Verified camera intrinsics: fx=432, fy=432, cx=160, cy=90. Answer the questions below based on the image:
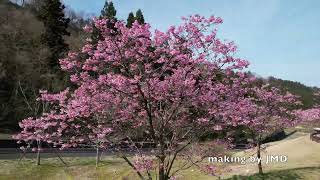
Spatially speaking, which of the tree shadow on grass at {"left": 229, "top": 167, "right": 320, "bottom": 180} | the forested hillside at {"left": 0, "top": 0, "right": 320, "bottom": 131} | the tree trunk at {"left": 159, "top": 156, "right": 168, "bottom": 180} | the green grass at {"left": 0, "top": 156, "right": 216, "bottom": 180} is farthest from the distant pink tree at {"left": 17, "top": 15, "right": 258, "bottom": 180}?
the forested hillside at {"left": 0, "top": 0, "right": 320, "bottom": 131}

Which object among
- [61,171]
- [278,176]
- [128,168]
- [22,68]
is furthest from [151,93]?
[22,68]

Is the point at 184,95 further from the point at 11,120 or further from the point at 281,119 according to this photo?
the point at 11,120

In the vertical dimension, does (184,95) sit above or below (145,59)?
below

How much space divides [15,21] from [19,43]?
41.3 feet

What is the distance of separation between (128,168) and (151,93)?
17.6 metres

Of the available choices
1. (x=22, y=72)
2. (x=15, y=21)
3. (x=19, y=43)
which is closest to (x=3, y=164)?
(x=22, y=72)

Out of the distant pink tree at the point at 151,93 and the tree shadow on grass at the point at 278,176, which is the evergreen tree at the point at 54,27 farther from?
the distant pink tree at the point at 151,93

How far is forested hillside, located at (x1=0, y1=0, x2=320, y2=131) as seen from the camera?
42.1 meters

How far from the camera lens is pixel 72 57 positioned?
1073 cm

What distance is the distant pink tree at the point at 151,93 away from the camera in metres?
10.1

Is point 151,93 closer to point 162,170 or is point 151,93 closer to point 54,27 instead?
point 162,170

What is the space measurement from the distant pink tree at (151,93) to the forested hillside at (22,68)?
2403 centimetres

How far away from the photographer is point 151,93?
10.3m

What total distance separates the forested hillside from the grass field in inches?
229
